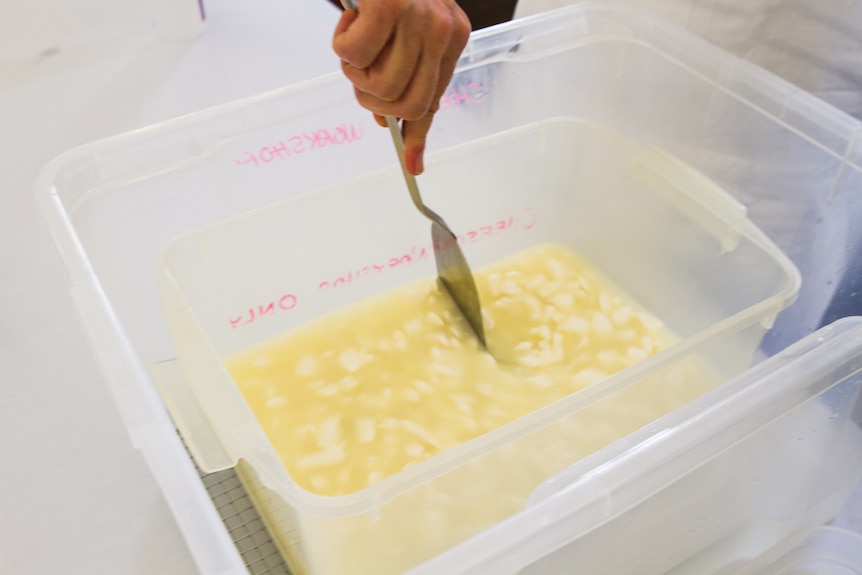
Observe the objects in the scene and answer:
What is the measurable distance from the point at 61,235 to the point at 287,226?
198 mm

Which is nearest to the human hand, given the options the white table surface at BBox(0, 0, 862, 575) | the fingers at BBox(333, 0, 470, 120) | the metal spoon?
the fingers at BBox(333, 0, 470, 120)

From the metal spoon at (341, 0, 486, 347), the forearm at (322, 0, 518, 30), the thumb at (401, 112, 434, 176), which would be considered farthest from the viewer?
the forearm at (322, 0, 518, 30)

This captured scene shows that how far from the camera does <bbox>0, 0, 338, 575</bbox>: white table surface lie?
548mm

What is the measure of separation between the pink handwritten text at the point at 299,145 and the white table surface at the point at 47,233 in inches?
7.2

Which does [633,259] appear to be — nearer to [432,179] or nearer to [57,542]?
[432,179]

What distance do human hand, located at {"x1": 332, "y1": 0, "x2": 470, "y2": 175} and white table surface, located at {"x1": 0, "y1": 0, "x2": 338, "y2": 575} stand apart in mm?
250

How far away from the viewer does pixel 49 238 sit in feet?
2.30

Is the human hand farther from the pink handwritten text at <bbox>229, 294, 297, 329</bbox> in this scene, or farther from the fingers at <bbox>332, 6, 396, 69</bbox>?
the pink handwritten text at <bbox>229, 294, 297, 329</bbox>

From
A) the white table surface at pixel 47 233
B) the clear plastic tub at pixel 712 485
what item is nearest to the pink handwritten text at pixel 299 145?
the white table surface at pixel 47 233

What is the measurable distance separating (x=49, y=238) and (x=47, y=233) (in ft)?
0.36

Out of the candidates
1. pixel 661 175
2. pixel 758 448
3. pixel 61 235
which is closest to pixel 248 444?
pixel 61 235

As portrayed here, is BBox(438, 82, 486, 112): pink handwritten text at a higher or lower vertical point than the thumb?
lower

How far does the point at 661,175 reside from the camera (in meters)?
0.67

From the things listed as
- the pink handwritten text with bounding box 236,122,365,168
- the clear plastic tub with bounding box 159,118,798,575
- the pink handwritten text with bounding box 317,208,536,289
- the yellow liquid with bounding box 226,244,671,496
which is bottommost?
the yellow liquid with bounding box 226,244,671,496
